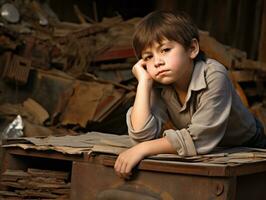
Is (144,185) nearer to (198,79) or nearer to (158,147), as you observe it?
(158,147)

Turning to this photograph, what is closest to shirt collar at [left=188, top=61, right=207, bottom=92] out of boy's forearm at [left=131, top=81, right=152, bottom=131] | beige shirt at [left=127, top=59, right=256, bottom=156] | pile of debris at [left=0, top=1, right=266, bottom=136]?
beige shirt at [left=127, top=59, right=256, bottom=156]

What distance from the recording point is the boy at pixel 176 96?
2260mm

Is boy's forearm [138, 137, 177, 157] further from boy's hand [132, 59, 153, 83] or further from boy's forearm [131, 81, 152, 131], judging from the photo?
boy's hand [132, 59, 153, 83]

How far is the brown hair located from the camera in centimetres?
236

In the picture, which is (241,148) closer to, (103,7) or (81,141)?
(81,141)

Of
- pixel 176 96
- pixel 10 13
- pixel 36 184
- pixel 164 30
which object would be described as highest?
pixel 10 13

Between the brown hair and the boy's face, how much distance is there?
0.02 m

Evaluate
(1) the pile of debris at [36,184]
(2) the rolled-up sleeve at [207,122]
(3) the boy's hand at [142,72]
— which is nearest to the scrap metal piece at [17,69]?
(1) the pile of debris at [36,184]

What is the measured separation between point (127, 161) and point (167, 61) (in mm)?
433

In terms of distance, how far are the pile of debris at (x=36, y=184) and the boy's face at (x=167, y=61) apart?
595mm

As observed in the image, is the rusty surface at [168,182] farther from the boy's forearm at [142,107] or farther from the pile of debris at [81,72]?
the pile of debris at [81,72]

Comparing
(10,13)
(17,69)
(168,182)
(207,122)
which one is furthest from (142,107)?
(10,13)

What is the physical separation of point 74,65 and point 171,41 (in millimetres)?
2911

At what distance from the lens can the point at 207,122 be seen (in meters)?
2.28
